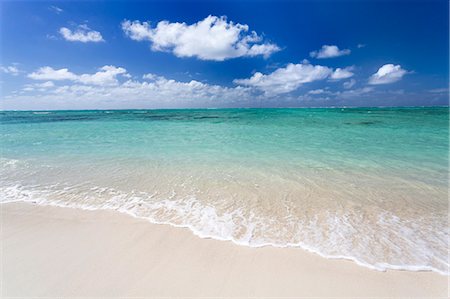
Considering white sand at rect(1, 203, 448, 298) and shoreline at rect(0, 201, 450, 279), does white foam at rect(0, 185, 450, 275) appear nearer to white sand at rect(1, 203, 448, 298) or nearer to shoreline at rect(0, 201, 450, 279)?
shoreline at rect(0, 201, 450, 279)

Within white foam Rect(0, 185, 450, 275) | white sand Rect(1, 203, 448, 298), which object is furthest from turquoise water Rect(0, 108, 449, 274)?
white sand Rect(1, 203, 448, 298)

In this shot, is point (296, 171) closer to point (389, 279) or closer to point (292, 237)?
point (292, 237)

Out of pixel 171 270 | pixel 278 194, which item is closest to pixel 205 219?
pixel 171 270

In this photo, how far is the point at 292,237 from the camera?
374cm

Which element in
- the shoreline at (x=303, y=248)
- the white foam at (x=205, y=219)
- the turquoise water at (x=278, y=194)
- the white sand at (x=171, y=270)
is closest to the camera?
the white sand at (x=171, y=270)

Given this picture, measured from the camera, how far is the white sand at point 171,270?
8.79 ft

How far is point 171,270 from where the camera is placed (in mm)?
2988

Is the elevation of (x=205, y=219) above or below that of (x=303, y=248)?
above

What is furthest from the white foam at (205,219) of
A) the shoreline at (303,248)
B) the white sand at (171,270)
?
the white sand at (171,270)

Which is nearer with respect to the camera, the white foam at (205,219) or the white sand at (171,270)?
the white sand at (171,270)

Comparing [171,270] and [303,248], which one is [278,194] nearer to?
[303,248]

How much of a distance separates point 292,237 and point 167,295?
215 centimetres

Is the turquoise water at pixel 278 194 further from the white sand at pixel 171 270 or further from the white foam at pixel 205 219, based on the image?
the white sand at pixel 171 270

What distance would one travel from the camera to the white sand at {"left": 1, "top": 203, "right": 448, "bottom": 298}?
2680 mm
